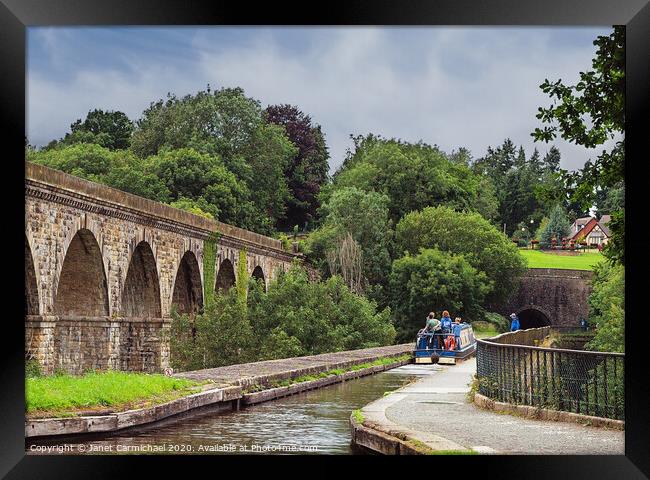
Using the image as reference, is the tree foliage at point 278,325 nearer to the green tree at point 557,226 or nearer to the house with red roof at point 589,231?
the green tree at point 557,226

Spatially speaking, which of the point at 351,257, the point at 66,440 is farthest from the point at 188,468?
the point at 351,257

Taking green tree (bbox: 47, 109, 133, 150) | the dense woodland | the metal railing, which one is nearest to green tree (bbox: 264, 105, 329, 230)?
the dense woodland

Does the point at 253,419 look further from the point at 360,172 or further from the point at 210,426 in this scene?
the point at 360,172

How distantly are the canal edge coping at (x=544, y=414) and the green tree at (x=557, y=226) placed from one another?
5.43 meters

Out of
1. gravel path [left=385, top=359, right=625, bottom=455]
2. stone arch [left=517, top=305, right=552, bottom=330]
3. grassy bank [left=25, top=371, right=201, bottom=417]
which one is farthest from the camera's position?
stone arch [left=517, top=305, right=552, bottom=330]

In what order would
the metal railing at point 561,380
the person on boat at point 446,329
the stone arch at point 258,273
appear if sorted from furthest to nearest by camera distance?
the stone arch at point 258,273 → the person on boat at point 446,329 → the metal railing at point 561,380

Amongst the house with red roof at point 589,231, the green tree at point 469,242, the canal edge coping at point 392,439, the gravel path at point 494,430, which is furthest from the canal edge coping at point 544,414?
the green tree at point 469,242

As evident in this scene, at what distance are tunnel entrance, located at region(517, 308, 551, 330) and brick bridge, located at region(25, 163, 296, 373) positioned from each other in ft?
27.1

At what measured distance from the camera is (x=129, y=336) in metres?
22.8

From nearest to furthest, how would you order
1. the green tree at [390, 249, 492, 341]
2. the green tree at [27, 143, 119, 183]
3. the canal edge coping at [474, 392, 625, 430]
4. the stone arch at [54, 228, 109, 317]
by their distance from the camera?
the canal edge coping at [474, 392, 625, 430], the stone arch at [54, 228, 109, 317], the green tree at [27, 143, 119, 183], the green tree at [390, 249, 492, 341]

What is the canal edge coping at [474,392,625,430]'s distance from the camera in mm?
9539

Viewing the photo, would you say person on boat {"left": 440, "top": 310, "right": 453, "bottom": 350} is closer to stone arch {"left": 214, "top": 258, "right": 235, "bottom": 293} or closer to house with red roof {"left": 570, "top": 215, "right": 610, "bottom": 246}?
house with red roof {"left": 570, "top": 215, "right": 610, "bottom": 246}

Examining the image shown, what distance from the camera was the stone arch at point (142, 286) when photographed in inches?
932
